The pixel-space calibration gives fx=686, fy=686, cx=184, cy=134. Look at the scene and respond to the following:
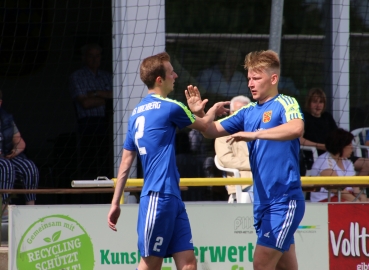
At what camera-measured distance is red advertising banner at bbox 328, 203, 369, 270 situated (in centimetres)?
598

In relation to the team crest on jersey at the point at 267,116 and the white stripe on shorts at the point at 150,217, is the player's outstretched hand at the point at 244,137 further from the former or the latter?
the white stripe on shorts at the point at 150,217

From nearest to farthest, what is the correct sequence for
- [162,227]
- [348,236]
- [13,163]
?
1. [162,227]
2. [348,236]
3. [13,163]

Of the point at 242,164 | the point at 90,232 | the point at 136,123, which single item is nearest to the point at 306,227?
the point at 242,164

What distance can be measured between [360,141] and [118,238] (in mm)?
3763

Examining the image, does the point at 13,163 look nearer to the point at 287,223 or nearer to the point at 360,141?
the point at 287,223

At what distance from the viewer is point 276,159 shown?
4.34m

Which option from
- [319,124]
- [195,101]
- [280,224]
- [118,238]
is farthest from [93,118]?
[280,224]

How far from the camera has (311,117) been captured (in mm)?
7887

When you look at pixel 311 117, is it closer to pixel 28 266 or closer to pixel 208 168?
pixel 208 168

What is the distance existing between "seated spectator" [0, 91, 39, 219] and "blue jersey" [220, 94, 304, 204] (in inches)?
127

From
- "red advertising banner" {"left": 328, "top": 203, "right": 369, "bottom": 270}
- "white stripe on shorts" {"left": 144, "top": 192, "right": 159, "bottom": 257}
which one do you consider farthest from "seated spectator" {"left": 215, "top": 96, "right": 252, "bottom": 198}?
"white stripe on shorts" {"left": 144, "top": 192, "right": 159, "bottom": 257}

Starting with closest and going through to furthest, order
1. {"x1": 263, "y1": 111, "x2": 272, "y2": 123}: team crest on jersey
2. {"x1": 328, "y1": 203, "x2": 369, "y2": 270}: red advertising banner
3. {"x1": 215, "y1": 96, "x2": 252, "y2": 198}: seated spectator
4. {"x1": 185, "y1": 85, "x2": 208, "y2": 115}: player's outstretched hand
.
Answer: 1. {"x1": 263, "y1": 111, "x2": 272, "y2": 123}: team crest on jersey
2. {"x1": 185, "y1": 85, "x2": 208, "y2": 115}: player's outstretched hand
3. {"x1": 328, "y1": 203, "x2": 369, "y2": 270}: red advertising banner
4. {"x1": 215, "y1": 96, "x2": 252, "y2": 198}: seated spectator

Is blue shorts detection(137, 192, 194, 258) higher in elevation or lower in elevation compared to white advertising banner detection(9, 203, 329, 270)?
higher

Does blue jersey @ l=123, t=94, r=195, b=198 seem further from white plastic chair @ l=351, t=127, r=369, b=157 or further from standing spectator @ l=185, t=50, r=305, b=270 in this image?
white plastic chair @ l=351, t=127, r=369, b=157
